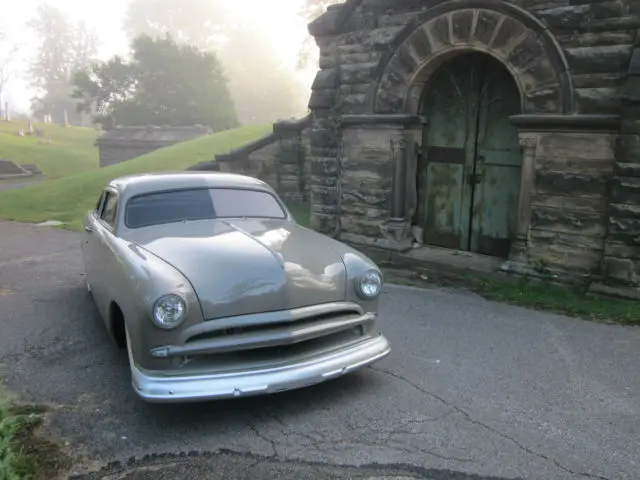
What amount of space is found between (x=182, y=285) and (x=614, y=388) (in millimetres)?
3340

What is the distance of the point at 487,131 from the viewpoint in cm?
788

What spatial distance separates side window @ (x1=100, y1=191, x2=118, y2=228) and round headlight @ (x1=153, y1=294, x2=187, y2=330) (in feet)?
5.91

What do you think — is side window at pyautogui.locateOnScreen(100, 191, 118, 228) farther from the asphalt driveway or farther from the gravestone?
the gravestone

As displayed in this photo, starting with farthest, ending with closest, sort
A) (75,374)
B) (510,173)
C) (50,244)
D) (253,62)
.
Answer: (253,62) < (50,244) < (510,173) < (75,374)

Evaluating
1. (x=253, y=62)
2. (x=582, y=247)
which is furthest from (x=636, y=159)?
(x=253, y=62)

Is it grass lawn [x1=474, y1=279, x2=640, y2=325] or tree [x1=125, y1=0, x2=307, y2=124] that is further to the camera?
tree [x1=125, y1=0, x2=307, y2=124]

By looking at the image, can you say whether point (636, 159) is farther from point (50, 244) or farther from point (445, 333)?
point (50, 244)

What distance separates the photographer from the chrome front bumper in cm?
328

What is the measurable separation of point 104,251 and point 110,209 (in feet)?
2.22

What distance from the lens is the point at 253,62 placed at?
170 ft

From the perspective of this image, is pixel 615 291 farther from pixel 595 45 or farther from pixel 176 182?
pixel 176 182

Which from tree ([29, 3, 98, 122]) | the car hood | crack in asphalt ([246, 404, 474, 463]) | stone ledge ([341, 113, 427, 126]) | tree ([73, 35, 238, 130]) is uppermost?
tree ([29, 3, 98, 122])

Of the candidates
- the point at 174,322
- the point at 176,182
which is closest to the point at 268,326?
the point at 174,322

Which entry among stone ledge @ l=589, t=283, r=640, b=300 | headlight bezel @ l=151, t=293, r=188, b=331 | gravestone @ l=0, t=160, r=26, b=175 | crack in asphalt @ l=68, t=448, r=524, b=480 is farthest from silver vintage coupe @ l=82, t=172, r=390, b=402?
gravestone @ l=0, t=160, r=26, b=175
